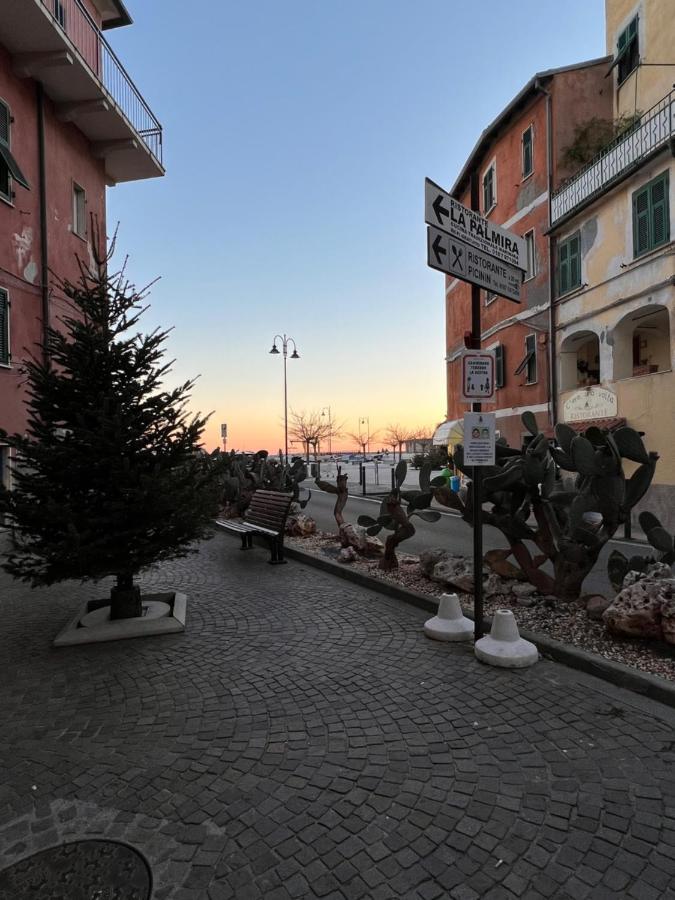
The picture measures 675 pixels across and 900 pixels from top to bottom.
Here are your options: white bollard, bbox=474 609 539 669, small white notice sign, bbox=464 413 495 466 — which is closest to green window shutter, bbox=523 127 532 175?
small white notice sign, bbox=464 413 495 466

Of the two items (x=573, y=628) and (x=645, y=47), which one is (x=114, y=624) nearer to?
(x=573, y=628)

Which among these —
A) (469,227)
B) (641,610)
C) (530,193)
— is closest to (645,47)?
(530,193)

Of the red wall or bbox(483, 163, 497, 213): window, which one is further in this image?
bbox(483, 163, 497, 213): window

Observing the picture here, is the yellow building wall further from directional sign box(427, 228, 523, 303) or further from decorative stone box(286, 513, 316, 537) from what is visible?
decorative stone box(286, 513, 316, 537)

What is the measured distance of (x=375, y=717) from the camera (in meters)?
3.43

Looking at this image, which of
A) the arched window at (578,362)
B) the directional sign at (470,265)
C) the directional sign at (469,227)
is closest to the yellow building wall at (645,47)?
the arched window at (578,362)

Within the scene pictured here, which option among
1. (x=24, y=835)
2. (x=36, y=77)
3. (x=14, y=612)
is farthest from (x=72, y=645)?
(x=36, y=77)

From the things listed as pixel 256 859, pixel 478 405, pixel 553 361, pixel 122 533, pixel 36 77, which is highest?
pixel 36 77

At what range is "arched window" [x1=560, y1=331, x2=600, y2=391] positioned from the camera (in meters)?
17.0

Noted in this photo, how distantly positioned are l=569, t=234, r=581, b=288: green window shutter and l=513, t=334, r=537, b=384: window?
227 cm

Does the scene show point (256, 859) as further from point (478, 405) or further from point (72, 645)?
point (478, 405)

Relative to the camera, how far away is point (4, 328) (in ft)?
38.6

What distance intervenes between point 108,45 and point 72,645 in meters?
16.3

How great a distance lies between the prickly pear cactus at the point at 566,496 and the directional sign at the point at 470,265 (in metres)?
1.50
